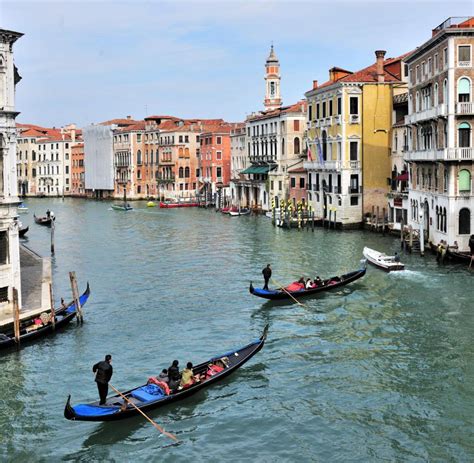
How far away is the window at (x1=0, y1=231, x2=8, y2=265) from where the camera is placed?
1638 cm

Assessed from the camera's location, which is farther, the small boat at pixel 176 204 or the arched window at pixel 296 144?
the small boat at pixel 176 204

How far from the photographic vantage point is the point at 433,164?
28375 mm

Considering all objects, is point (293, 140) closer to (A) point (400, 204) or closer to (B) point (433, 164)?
(A) point (400, 204)

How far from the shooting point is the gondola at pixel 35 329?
1529 cm

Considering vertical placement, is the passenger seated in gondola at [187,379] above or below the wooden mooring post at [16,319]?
below

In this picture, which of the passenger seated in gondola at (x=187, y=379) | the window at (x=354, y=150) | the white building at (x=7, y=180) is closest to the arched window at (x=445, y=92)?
the window at (x=354, y=150)

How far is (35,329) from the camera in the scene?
1611cm

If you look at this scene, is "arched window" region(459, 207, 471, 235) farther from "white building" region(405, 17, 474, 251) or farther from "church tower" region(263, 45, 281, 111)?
"church tower" region(263, 45, 281, 111)

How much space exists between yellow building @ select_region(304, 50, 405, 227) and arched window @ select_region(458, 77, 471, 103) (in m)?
12.6

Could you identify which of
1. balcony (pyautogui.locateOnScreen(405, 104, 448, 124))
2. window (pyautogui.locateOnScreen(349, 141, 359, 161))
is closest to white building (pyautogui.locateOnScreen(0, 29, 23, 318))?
balcony (pyautogui.locateOnScreen(405, 104, 448, 124))

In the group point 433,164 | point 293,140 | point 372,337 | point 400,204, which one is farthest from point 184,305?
point 293,140

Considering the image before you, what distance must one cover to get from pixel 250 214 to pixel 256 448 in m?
42.4

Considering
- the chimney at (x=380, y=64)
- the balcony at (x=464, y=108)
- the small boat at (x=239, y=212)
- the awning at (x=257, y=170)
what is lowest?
the small boat at (x=239, y=212)

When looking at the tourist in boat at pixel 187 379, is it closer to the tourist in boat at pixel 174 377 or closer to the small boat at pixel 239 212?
the tourist in boat at pixel 174 377
